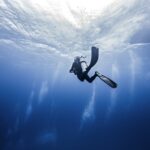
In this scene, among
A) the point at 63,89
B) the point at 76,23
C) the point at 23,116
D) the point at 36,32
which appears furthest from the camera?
the point at 63,89

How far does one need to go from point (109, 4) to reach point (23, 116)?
3531 cm

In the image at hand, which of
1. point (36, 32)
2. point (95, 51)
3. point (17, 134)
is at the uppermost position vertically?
point (36, 32)

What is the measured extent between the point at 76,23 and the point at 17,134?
22004 mm

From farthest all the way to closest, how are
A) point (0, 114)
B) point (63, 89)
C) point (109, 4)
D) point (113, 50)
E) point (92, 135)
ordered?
point (63, 89)
point (0, 114)
point (92, 135)
point (113, 50)
point (109, 4)

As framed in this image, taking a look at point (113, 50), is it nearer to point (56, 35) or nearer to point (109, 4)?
point (56, 35)

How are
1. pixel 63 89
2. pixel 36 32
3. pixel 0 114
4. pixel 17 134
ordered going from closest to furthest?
pixel 36 32 → pixel 17 134 → pixel 0 114 → pixel 63 89

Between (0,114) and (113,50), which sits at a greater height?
(113,50)

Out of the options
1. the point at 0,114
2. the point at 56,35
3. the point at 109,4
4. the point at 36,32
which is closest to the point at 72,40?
the point at 56,35

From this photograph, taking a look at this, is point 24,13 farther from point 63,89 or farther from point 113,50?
point 63,89

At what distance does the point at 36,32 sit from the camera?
2116 cm

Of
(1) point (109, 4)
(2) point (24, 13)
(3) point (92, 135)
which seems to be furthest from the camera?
(3) point (92, 135)

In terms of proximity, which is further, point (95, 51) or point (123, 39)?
point (123, 39)

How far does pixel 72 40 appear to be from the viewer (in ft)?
76.8

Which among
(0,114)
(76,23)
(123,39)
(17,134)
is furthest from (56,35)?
(0,114)
